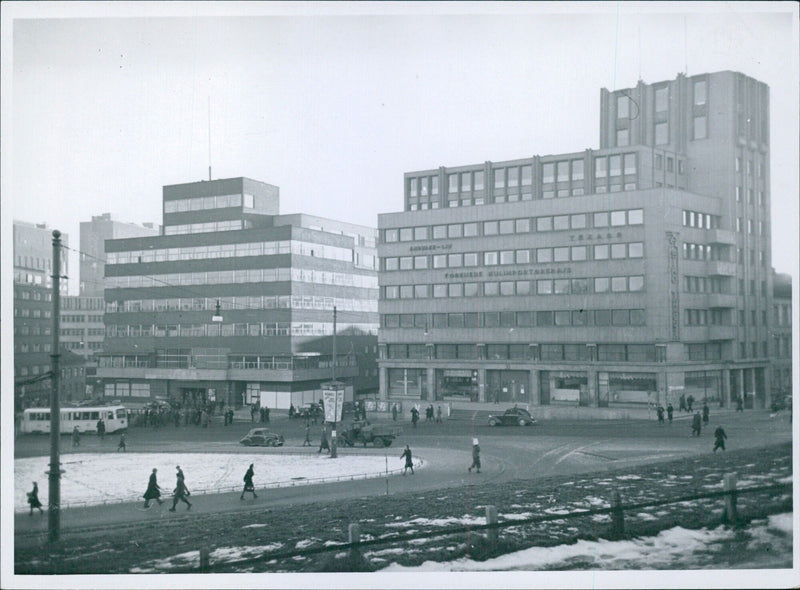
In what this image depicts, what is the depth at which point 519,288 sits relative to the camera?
16047 mm

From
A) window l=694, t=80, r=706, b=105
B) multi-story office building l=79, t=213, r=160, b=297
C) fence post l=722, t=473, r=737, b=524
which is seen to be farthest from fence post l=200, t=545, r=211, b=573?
window l=694, t=80, r=706, b=105

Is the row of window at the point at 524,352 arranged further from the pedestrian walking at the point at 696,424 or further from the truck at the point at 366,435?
the truck at the point at 366,435

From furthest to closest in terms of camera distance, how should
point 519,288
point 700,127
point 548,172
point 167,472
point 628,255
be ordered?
point 519,288 < point 700,127 < point 548,172 < point 628,255 < point 167,472

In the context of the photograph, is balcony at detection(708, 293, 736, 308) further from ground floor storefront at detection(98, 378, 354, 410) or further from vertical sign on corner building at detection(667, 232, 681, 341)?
ground floor storefront at detection(98, 378, 354, 410)

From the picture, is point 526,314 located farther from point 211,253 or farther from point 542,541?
point 211,253

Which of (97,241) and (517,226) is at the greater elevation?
(517,226)

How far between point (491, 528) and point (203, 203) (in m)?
10.3

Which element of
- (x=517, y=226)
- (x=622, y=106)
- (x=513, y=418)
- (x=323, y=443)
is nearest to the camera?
(x=622, y=106)

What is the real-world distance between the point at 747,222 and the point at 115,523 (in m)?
15.6

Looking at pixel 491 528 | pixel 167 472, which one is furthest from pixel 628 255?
pixel 167 472

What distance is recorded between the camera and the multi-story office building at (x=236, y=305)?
16.9 metres

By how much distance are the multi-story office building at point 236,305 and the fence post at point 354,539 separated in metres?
5.98

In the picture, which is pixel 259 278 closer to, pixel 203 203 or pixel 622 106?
pixel 203 203

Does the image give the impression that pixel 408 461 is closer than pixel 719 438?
No
